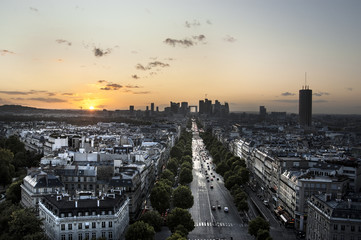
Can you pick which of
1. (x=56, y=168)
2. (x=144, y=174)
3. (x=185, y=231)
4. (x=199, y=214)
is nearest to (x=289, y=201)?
(x=199, y=214)

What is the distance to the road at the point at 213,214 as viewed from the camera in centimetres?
7362

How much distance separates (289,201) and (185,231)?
25.1 m

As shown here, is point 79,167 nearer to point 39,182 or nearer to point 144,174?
point 39,182

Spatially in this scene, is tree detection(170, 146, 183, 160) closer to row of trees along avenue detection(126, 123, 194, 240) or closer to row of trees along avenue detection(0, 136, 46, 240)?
row of trees along avenue detection(126, 123, 194, 240)

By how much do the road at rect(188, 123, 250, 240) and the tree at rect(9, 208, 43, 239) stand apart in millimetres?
26155

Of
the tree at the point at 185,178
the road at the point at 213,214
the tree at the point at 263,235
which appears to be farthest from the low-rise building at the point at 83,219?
the tree at the point at 185,178

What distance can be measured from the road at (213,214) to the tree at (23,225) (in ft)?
85.8

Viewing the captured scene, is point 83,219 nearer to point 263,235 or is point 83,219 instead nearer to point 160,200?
point 160,200

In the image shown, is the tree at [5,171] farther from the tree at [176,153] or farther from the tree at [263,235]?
the tree at [263,235]

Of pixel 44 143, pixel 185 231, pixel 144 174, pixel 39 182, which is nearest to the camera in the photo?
pixel 185 231

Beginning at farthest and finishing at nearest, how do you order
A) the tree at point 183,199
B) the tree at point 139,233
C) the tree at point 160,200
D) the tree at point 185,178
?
the tree at point 185,178, the tree at point 183,199, the tree at point 160,200, the tree at point 139,233

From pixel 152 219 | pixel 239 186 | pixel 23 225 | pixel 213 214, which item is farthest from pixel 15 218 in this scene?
pixel 239 186

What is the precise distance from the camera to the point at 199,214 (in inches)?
3403

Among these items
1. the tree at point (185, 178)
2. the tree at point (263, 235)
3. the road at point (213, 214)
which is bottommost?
the road at point (213, 214)
